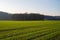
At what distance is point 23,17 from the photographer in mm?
197250

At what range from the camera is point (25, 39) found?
19.9 m

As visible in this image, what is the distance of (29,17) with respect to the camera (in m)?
199

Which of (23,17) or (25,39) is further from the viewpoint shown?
(23,17)

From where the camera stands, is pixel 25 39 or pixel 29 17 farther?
pixel 29 17

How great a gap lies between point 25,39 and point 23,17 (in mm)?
177702

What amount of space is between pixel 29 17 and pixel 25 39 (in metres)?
179

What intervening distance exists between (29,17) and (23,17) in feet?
28.6

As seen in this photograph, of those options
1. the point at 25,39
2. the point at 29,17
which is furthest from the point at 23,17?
the point at 25,39

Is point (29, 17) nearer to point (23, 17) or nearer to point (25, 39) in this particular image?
point (23, 17)
